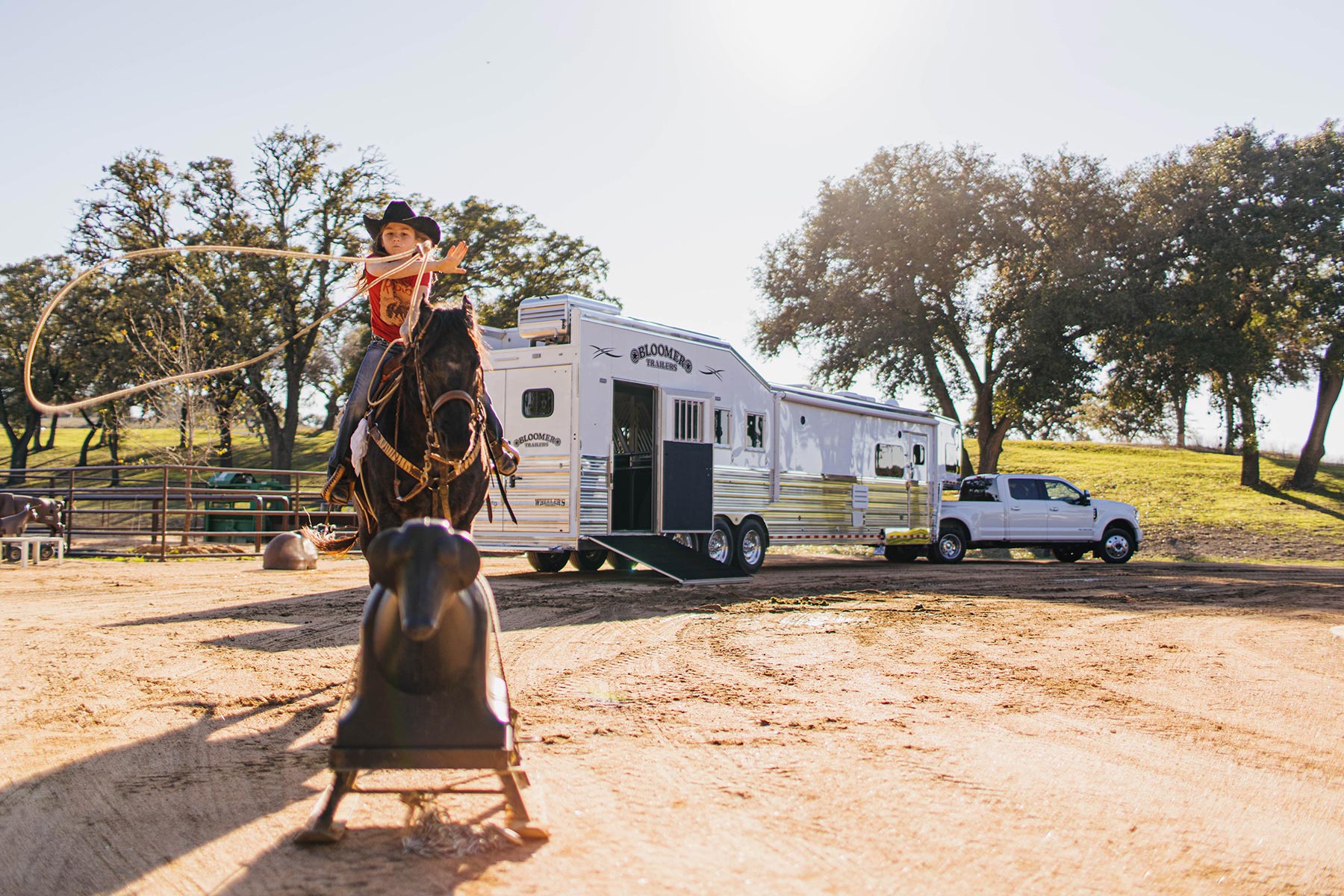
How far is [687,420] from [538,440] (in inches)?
97.8

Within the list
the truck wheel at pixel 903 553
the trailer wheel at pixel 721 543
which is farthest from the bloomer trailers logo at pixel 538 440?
the truck wheel at pixel 903 553

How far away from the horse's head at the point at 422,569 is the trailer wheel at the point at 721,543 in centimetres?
1252

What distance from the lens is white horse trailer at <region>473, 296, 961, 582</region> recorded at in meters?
13.8

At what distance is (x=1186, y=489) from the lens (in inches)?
1430

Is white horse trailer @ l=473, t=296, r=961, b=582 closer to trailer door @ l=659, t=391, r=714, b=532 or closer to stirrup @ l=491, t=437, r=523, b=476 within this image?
trailer door @ l=659, t=391, r=714, b=532

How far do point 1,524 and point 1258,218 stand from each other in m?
30.2

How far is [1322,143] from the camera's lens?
28.7m

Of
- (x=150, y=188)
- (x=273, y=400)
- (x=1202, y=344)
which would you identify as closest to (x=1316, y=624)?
(x=1202, y=344)

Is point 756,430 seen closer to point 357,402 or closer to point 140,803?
point 357,402

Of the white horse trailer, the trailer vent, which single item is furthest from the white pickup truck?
the trailer vent

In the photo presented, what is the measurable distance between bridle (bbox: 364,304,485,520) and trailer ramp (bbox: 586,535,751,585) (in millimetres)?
8650

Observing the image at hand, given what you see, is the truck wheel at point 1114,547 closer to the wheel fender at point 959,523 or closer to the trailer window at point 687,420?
the wheel fender at point 959,523

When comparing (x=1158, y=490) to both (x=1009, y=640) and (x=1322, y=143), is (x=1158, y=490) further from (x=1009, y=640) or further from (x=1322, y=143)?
(x=1009, y=640)

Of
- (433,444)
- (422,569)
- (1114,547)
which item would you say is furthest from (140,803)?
(1114,547)
